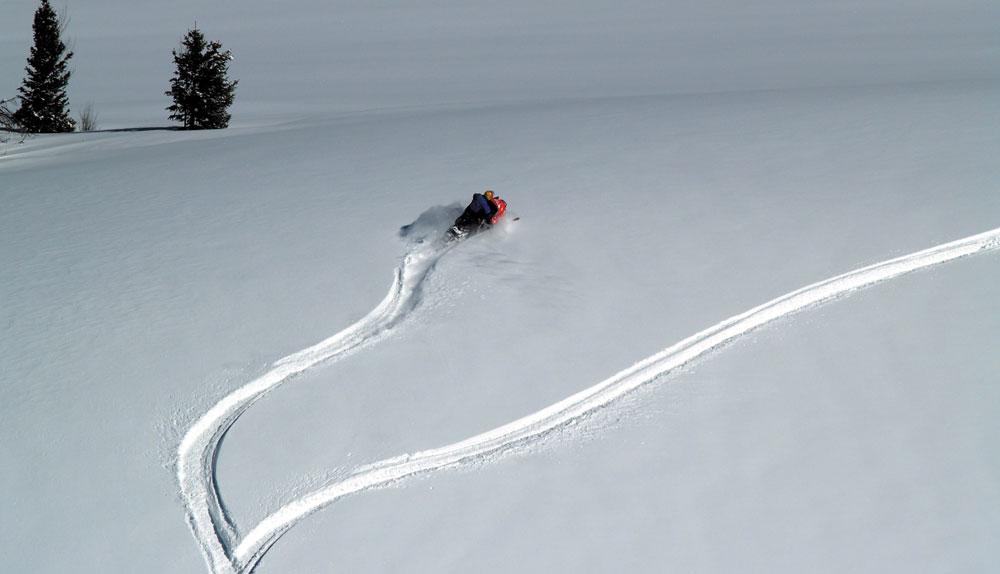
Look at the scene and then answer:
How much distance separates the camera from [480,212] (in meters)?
15.6

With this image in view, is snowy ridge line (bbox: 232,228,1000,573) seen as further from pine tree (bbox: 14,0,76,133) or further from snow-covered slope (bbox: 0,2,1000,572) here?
pine tree (bbox: 14,0,76,133)

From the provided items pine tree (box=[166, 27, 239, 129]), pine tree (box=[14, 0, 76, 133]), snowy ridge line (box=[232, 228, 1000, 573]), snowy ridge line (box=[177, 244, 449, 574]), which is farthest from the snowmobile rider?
pine tree (box=[14, 0, 76, 133])

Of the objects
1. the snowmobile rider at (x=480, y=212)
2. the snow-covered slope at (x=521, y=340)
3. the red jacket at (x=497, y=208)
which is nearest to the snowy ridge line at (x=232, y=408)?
the snow-covered slope at (x=521, y=340)

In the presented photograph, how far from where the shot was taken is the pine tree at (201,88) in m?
30.1

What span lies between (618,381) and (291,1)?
69.1 meters

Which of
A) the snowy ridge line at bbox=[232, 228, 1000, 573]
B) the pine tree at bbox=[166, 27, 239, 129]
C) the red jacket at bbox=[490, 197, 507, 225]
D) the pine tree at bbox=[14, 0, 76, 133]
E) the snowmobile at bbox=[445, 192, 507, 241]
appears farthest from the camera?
the pine tree at bbox=[14, 0, 76, 133]

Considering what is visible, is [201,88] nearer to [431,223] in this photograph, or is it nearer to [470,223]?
[431,223]

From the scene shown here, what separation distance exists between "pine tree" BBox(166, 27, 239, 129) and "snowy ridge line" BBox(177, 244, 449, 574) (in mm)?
17477

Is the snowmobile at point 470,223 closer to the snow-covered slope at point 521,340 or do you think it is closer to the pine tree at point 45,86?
the snow-covered slope at point 521,340

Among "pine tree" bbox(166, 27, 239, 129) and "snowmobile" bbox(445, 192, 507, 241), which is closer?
"snowmobile" bbox(445, 192, 507, 241)

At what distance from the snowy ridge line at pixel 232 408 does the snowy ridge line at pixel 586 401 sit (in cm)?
33

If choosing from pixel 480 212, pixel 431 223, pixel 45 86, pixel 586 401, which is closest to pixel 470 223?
pixel 480 212

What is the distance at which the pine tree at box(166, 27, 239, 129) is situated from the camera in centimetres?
3014

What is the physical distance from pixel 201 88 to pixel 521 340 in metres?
21.5
